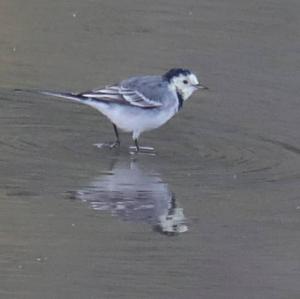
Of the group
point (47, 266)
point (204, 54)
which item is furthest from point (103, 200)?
point (204, 54)

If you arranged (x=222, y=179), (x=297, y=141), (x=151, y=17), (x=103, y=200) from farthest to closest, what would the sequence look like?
(x=151, y=17) → (x=297, y=141) → (x=222, y=179) → (x=103, y=200)

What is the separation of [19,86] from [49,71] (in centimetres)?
70

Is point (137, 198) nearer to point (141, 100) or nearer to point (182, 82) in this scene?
point (141, 100)

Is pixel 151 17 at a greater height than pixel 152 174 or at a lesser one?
greater

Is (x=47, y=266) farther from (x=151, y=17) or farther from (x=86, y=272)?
(x=151, y=17)

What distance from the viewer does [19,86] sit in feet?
39.5

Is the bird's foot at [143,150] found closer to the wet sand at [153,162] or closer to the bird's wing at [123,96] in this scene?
the wet sand at [153,162]

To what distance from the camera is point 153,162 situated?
10.4 meters

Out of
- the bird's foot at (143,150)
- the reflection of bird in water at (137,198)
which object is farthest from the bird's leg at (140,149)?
the reflection of bird in water at (137,198)

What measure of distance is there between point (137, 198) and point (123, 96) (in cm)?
146

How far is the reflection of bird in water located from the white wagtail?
2.42ft

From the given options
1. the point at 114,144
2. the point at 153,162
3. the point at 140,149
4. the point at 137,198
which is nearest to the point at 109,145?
the point at 114,144

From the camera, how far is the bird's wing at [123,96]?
10703 mm

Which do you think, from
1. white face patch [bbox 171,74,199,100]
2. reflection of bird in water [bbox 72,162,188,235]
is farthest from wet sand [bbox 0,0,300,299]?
white face patch [bbox 171,74,199,100]
